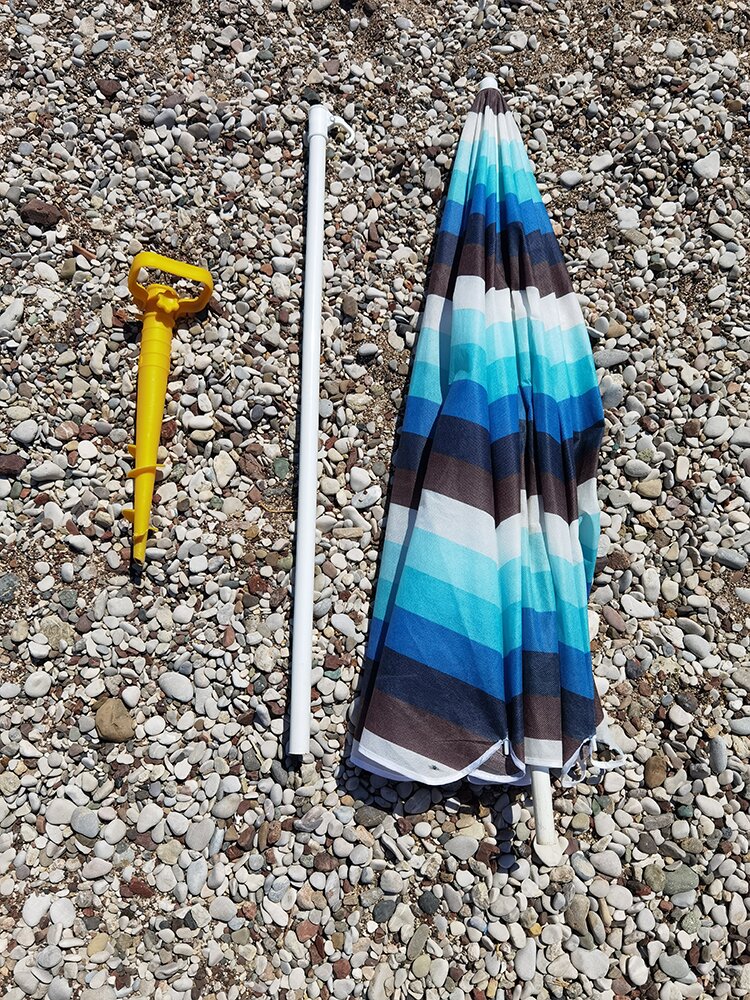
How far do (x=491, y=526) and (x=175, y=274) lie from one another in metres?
1.33

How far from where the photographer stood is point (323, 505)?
239 centimetres

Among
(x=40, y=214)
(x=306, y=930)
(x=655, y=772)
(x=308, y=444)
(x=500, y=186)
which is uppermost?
(x=500, y=186)

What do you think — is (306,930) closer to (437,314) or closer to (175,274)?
(437,314)

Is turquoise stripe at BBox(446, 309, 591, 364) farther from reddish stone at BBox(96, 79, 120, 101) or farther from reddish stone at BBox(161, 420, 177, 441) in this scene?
reddish stone at BBox(96, 79, 120, 101)

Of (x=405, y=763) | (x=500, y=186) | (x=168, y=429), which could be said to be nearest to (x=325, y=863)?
(x=405, y=763)

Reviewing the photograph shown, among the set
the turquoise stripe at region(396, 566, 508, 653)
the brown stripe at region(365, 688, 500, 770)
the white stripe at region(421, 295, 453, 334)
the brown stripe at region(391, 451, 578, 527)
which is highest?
the white stripe at region(421, 295, 453, 334)

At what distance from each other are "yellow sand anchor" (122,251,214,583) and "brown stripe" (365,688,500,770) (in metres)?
0.86

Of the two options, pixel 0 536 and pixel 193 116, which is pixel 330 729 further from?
pixel 193 116

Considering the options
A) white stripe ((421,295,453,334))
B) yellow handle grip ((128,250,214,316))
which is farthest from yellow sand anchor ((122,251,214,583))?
white stripe ((421,295,453,334))

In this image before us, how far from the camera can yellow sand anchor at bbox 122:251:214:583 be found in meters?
2.29

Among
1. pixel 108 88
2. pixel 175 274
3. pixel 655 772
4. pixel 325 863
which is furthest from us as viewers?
pixel 108 88

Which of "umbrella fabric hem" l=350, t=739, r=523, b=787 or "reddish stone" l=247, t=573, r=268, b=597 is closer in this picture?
"umbrella fabric hem" l=350, t=739, r=523, b=787

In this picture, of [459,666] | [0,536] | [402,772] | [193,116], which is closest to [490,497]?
[459,666]

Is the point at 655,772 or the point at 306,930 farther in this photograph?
the point at 655,772
